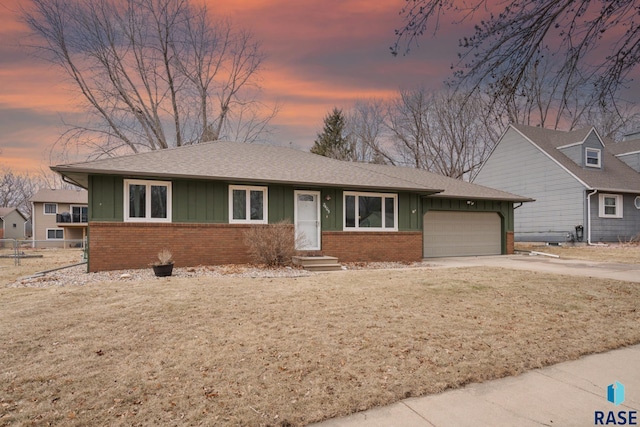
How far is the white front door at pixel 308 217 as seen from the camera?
13.0 metres

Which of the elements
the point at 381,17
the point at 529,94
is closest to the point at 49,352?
the point at 381,17

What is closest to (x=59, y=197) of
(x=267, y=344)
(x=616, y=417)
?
(x=267, y=344)

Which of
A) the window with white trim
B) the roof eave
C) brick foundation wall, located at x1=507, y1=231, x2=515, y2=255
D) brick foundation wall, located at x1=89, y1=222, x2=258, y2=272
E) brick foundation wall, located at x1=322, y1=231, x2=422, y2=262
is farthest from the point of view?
the window with white trim

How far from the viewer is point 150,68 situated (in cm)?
2455

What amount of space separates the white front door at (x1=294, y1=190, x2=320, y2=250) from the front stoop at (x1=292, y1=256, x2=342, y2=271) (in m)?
1.40

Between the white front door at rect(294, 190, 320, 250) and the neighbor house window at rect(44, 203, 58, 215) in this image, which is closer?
the white front door at rect(294, 190, 320, 250)

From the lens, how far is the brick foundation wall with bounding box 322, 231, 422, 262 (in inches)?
523

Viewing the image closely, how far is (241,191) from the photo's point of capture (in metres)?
12.3

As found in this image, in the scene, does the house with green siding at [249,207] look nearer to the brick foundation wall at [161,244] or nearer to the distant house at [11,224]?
the brick foundation wall at [161,244]

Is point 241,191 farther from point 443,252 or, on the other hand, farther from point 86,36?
point 86,36

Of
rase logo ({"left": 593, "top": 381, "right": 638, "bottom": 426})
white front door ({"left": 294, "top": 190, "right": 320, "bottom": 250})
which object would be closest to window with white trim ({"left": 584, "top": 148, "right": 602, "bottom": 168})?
white front door ({"left": 294, "top": 190, "right": 320, "bottom": 250})

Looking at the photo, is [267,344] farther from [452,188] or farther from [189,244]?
[452,188]

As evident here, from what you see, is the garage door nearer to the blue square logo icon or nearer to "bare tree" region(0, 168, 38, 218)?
the blue square logo icon

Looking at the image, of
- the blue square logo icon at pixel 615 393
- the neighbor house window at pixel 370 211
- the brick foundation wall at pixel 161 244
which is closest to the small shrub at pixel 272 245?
the brick foundation wall at pixel 161 244
